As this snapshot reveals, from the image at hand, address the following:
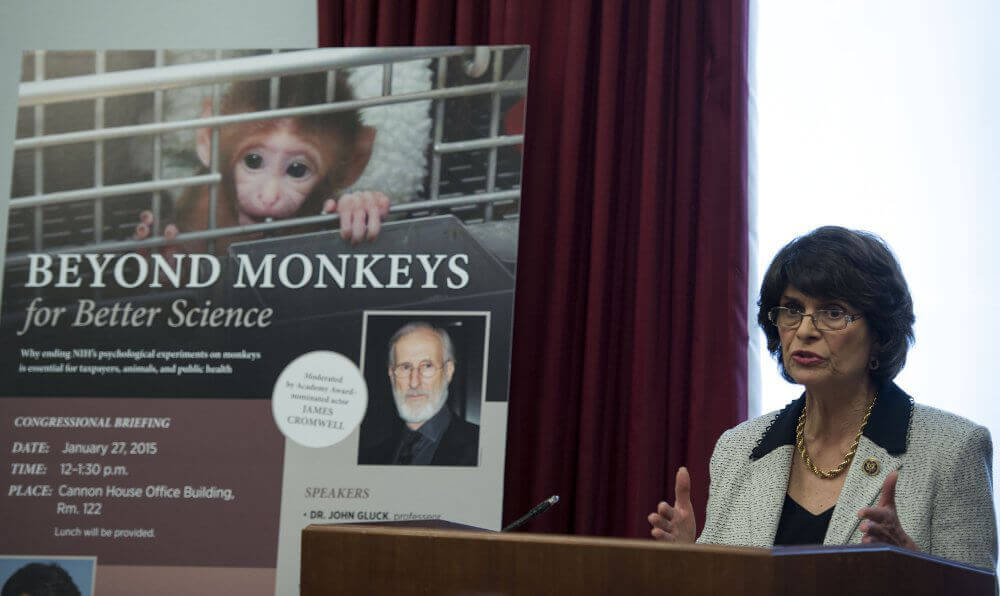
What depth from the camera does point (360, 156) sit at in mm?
3305

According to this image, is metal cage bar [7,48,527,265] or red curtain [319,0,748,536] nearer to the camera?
metal cage bar [7,48,527,265]

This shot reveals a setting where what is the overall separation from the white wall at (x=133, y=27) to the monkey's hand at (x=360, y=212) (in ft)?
2.94

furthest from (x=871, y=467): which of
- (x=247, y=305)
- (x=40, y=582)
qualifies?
(x=40, y=582)

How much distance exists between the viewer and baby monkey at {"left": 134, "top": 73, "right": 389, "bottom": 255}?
3283 mm

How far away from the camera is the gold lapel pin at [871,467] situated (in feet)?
7.19

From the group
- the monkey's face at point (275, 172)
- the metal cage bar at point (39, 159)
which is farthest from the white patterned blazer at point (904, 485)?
the metal cage bar at point (39, 159)

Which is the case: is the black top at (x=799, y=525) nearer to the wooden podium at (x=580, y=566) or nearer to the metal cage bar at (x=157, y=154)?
the wooden podium at (x=580, y=566)

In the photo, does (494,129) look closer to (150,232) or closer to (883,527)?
(150,232)

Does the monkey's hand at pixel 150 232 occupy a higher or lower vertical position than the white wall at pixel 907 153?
lower

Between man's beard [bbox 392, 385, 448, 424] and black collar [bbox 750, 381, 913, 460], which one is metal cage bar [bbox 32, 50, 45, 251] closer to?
man's beard [bbox 392, 385, 448, 424]

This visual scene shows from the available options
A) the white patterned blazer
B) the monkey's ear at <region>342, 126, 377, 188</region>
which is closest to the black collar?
the white patterned blazer

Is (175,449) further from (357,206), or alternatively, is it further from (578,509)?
(578,509)

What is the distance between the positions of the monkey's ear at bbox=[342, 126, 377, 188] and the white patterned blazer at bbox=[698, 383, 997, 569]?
1404mm

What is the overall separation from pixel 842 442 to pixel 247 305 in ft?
5.47
